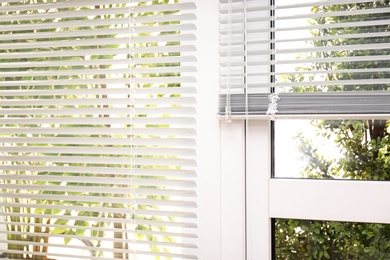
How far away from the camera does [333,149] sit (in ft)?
4.42

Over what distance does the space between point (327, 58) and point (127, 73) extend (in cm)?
56

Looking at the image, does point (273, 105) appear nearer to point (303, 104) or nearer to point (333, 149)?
point (303, 104)

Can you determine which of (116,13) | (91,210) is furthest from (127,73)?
(91,210)

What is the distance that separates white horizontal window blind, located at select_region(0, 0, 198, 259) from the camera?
142 cm

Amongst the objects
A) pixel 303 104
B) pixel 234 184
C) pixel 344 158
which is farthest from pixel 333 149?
pixel 234 184

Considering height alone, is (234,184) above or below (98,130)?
below

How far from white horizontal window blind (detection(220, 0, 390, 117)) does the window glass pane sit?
3.6 inches

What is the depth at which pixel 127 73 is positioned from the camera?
1.45 meters

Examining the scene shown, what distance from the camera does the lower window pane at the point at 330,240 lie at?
130 cm

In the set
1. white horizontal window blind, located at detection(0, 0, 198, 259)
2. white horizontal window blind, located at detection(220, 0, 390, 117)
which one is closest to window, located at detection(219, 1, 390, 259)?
white horizontal window blind, located at detection(220, 0, 390, 117)

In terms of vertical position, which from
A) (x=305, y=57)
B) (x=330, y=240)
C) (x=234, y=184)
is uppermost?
(x=305, y=57)

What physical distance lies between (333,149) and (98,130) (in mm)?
675

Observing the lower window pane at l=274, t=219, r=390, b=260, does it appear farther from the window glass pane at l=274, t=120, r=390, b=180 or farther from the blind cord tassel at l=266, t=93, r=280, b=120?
the blind cord tassel at l=266, t=93, r=280, b=120

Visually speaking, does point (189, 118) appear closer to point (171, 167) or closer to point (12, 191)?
point (171, 167)
